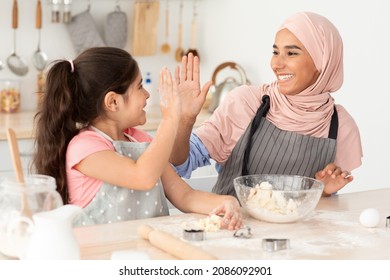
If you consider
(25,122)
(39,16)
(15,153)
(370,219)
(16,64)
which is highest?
(15,153)

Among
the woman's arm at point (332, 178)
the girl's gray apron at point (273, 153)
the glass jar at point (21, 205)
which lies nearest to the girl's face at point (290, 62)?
the girl's gray apron at point (273, 153)

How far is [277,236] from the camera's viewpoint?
171 centimetres

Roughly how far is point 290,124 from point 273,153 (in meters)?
0.11

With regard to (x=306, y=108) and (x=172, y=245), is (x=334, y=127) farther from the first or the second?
(x=172, y=245)

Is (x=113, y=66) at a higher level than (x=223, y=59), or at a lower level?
higher

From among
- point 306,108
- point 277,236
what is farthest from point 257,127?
point 277,236

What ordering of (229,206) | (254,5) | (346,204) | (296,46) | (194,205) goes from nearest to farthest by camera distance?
(229,206), (194,205), (346,204), (296,46), (254,5)

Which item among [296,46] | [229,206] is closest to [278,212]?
[229,206]

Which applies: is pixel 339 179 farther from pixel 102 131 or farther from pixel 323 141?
pixel 102 131

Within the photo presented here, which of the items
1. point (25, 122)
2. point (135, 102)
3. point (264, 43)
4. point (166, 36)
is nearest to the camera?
point (135, 102)

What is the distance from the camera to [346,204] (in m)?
2.07

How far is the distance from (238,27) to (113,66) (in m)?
2.07

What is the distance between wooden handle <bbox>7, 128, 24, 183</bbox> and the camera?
136 cm

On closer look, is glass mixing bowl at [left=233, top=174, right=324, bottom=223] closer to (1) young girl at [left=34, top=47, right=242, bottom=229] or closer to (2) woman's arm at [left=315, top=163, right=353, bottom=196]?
(1) young girl at [left=34, top=47, right=242, bottom=229]
